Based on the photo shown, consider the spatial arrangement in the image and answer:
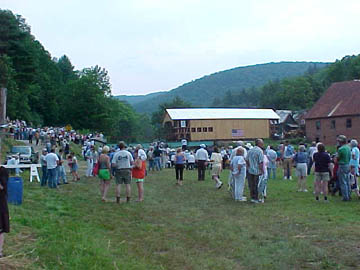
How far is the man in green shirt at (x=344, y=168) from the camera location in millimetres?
14039

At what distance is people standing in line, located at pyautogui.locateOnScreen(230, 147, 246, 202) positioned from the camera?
15.2 meters

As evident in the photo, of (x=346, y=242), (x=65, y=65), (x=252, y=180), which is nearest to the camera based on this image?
(x=346, y=242)

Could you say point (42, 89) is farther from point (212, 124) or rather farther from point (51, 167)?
point (51, 167)

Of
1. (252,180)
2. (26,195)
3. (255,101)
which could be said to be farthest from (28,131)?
(255,101)

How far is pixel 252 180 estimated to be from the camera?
1492cm

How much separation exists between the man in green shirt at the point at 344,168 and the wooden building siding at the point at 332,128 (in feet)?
156

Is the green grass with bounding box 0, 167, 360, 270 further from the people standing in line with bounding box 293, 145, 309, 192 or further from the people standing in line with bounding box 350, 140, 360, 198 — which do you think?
the people standing in line with bounding box 293, 145, 309, 192

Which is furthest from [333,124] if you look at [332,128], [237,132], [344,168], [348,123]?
[344,168]

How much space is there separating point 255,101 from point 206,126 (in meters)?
97.5

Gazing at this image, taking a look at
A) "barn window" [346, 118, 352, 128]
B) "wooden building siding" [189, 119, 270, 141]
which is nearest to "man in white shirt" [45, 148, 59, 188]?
"barn window" [346, 118, 352, 128]

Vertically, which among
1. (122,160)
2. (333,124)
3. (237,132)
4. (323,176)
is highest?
(333,124)

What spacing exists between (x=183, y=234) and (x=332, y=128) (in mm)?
55228

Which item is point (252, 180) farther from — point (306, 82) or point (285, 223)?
point (306, 82)

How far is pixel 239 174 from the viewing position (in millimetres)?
15414
